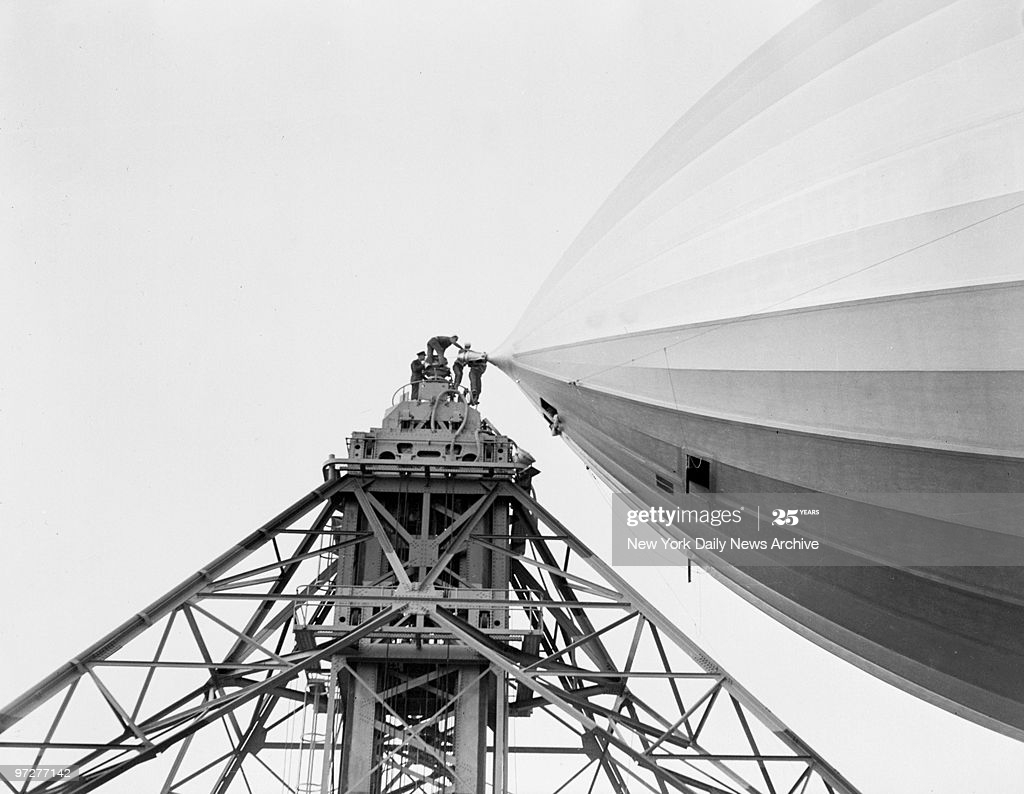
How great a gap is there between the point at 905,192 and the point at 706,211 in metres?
2.77

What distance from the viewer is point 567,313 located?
45.3 feet

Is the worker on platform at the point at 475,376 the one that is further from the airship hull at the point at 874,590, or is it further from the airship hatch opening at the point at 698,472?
the airship hatch opening at the point at 698,472

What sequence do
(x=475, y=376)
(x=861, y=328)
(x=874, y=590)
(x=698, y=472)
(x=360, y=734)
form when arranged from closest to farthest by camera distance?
1. (x=861, y=328)
2. (x=874, y=590)
3. (x=698, y=472)
4. (x=360, y=734)
5. (x=475, y=376)

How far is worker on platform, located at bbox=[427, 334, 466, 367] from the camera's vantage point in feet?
63.5

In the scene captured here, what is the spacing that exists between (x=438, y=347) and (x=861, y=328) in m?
11.1

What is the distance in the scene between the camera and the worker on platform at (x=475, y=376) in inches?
734

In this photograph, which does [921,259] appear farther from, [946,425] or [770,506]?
[770,506]

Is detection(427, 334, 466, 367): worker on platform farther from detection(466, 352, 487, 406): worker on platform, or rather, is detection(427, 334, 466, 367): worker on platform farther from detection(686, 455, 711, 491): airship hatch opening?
detection(686, 455, 711, 491): airship hatch opening

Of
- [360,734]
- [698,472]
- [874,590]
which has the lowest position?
[360,734]

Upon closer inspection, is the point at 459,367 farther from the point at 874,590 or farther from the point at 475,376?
the point at 874,590

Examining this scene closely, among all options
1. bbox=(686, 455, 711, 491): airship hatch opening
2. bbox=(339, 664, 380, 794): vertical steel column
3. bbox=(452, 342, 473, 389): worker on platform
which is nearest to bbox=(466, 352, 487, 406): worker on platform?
bbox=(452, 342, 473, 389): worker on platform

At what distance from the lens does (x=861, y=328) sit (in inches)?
370

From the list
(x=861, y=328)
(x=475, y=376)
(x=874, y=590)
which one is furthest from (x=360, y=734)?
(x=861, y=328)

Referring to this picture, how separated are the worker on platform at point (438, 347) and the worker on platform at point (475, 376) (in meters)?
Answer: 0.60
